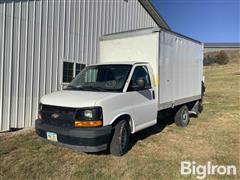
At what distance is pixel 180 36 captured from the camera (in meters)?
8.27

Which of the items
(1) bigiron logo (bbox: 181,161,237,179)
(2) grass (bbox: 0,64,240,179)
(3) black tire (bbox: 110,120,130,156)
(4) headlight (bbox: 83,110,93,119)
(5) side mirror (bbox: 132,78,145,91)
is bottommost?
(1) bigiron logo (bbox: 181,161,237,179)

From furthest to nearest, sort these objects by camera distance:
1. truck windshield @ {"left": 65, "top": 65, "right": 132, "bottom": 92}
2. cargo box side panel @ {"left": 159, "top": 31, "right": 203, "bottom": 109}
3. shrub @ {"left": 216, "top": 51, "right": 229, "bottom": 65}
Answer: shrub @ {"left": 216, "top": 51, "right": 229, "bottom": 65}, cargo box side panel @ {"left": 159, "top": 31, "right": 203, "bottom": 109}, truck windshield @ {"left": 65, "top": 65, "right": 132, "bottom": 92}

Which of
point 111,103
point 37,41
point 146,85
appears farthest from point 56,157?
point 37,41

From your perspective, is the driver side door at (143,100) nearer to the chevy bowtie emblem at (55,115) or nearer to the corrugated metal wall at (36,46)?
the chevy bowtie emblem at (55,115)

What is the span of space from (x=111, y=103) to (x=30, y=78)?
4071 millimetres

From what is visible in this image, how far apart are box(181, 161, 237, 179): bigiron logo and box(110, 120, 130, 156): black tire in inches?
53.3

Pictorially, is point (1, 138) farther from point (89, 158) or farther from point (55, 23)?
point (55, 23)

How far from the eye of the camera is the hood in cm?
510

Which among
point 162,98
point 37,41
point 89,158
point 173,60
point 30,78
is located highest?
point 37,41

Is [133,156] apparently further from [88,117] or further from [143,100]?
[88,117]

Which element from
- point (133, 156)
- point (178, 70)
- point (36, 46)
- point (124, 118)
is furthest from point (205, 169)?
point (36, 46)

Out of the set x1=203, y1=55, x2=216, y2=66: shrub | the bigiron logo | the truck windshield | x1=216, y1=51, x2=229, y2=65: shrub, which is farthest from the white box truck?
x1=203, y1=55, x2=216, y2=66: shrub

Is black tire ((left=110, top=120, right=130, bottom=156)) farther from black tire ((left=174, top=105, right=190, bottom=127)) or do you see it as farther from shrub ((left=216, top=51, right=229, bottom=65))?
shrub ((left=216, top=51, right=229, bottom=65))

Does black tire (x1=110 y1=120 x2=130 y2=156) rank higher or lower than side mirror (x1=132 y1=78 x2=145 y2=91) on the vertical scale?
lower
